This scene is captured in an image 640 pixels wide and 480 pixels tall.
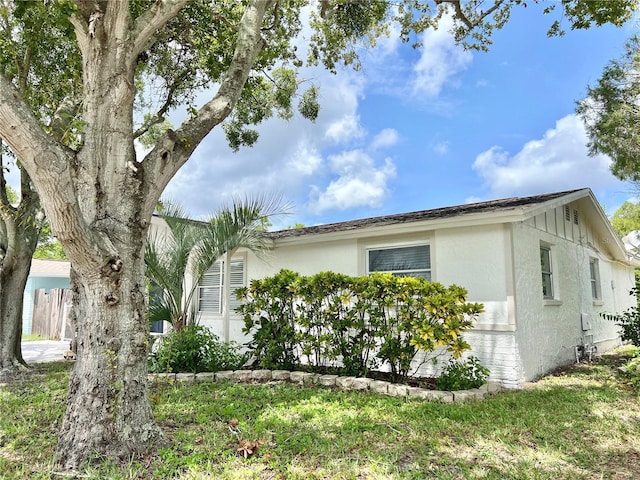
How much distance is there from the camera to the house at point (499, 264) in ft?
22.9

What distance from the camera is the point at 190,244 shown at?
317 inches

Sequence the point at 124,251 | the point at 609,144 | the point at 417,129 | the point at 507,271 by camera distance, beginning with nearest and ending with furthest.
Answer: the point at 124,251 < the point at 507,271 < the point at 609,144 < the point at 417,129

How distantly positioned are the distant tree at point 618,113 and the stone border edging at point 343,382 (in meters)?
8.50

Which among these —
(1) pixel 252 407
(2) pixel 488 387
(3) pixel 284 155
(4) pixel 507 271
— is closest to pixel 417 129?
(3) pixel 284 155

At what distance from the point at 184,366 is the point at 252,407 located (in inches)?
113

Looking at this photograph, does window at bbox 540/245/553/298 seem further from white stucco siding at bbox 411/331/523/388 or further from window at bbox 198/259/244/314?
window at bbox 198/259/244/314

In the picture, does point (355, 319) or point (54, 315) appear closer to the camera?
point (355, 319)

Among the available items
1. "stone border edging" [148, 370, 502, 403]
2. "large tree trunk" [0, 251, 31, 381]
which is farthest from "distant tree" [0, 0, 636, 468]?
"large tree trunk" [0, 251, 31, 381]

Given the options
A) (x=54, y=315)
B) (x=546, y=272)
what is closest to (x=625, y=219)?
(x=546, y=272)

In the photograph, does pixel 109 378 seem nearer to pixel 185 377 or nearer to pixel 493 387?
pixel 185 377

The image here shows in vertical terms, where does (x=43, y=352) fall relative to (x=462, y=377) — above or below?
below

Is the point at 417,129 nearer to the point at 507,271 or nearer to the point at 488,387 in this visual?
the point at 507,271

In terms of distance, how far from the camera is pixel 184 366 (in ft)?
25.2

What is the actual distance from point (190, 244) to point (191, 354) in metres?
2.09
